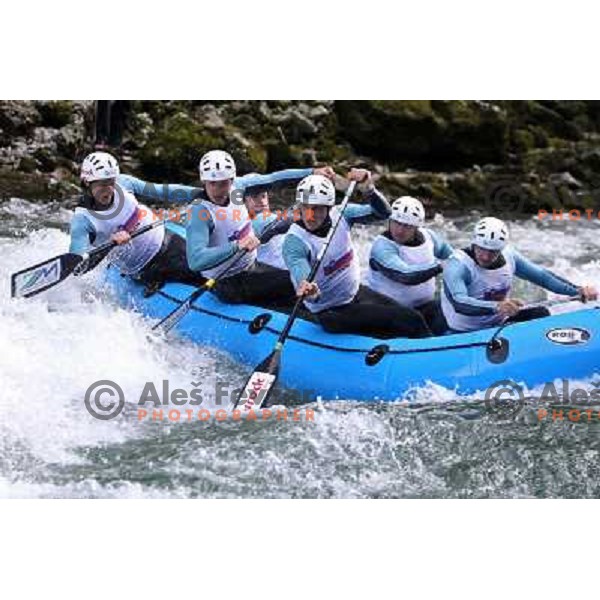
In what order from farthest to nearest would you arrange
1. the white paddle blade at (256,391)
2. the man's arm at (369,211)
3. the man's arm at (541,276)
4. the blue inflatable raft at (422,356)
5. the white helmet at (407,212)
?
the man's arm at (369,211), the white helmet at (407,212), the man's arm at (541,276), the white paddle blade at (256,391), the blue inflatable raft at (422,356)

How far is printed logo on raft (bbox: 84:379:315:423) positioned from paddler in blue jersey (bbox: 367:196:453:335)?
84 centimetres

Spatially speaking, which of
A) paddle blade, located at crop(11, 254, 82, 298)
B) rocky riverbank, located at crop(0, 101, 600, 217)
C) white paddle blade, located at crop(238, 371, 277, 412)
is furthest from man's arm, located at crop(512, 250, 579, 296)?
rocky riverbank, located at crop(0, 101, 600, 217)

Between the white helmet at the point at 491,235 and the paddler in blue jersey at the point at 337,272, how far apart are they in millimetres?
611

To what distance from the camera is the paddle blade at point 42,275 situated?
7457 mm

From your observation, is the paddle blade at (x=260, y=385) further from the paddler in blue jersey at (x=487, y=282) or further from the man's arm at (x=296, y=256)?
the paddler in blue jersey at (x=487, y=282)

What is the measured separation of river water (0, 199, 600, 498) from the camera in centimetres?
566

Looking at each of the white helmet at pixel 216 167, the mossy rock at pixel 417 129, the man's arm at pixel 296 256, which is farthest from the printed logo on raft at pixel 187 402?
the mossy rock at pixel 417 129

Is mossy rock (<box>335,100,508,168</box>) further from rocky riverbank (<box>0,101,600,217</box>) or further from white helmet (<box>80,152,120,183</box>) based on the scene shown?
white helmet (<box>80,152,120,183</box>)

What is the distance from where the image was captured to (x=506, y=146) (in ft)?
47.9

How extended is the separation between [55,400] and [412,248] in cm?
229

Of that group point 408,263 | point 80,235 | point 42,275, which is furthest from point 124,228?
point 408,263

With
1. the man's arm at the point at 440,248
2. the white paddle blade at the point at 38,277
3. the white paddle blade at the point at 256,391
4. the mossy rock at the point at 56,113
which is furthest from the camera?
the mossy rock at the point at 56,113

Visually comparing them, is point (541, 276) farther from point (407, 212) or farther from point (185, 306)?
point (185, 306)

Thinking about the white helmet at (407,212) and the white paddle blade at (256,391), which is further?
the white helmet at (407,212)
